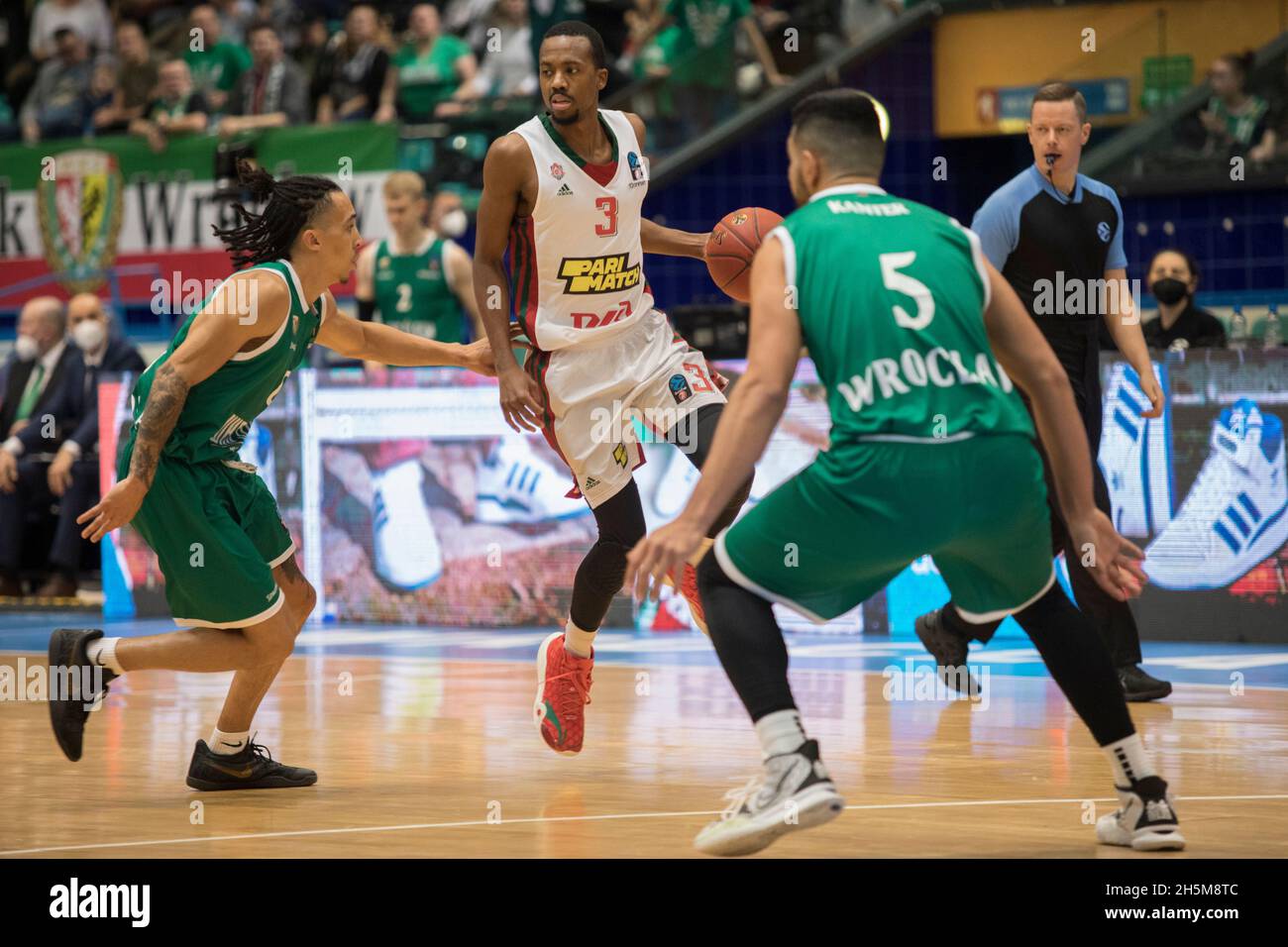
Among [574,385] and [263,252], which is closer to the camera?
[263,252]

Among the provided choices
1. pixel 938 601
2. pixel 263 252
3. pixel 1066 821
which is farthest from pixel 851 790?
pixel 938 601

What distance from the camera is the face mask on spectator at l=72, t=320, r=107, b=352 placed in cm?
1134

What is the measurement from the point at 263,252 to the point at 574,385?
106 cm

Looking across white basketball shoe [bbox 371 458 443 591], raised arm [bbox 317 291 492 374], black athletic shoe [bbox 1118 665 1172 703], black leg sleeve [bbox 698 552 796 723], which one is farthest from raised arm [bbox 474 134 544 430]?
white basketball shoe [bbox 371 458 443 591]

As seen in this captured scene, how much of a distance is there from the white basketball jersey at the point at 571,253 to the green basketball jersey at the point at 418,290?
14.4 ft

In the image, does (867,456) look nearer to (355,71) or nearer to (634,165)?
(634,165)

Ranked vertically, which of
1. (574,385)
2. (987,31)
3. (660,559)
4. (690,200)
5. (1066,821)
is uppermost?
(987,31)

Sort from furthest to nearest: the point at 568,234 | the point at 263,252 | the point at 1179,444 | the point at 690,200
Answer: the point at 690,200 → the point at 1179,444 → the point at 568,234 → the point at 263,252

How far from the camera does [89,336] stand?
37.2ft

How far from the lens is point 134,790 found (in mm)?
5371

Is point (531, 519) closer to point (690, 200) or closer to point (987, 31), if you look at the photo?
point (690, 200)

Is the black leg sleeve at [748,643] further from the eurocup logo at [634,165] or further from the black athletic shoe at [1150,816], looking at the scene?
the eurocup logo at [634,165]

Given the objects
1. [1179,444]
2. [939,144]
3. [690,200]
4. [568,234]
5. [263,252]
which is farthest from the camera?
[939,144]

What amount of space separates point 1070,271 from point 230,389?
322cm
